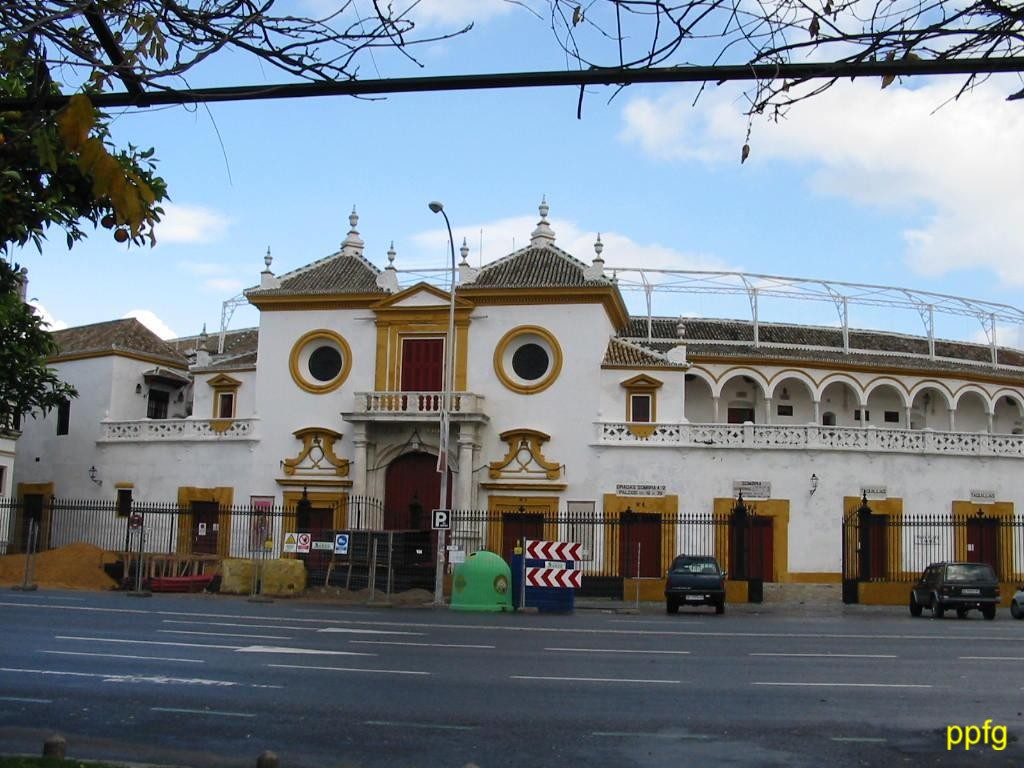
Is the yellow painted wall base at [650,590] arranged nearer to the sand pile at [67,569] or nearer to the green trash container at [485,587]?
the green trash container at [485,587]

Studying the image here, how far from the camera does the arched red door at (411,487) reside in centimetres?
3878

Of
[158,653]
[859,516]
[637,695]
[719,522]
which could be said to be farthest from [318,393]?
[637,695]

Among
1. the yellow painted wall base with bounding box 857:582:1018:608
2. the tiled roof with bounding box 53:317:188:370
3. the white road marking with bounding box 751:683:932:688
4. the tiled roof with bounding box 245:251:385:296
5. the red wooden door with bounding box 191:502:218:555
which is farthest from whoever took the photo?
the tiled roof with bounding box 53:317:188:370

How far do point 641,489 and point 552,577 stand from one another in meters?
12.2

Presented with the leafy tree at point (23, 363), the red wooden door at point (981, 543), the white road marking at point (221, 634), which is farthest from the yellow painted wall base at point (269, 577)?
the red wooden door at point (981, 543)

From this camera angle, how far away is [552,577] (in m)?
25.8

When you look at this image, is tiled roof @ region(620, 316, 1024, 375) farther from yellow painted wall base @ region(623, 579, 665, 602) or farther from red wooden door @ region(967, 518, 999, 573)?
yellow painted wall base @ region(623, 579, 665, 602)

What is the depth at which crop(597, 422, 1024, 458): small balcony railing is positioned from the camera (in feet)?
123

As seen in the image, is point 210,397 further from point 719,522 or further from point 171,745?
point 171,745

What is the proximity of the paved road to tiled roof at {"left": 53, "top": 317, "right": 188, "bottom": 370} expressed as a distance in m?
25.7

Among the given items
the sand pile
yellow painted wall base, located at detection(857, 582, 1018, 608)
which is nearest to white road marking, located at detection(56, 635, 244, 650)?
the sand pile

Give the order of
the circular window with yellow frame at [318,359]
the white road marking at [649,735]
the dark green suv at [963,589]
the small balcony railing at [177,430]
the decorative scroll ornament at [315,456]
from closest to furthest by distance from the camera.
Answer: the white road marking at [649,735] → the dark green suv at [963,589] → the decorative scroll ornament at [315,456] → the circular window with yellow frame at [318,359] → the small balcony railing at [177,430]

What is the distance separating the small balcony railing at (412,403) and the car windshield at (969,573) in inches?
643

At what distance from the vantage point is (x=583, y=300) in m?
39.0
